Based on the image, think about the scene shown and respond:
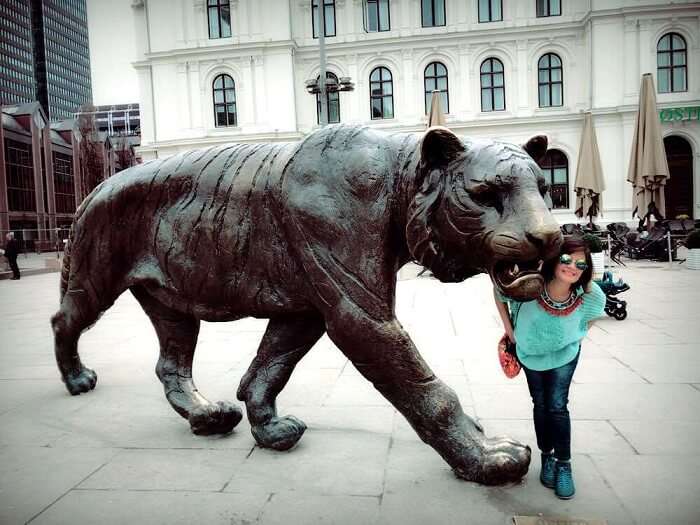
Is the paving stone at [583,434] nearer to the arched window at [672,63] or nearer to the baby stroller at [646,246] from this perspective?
the baby stroller at [646,246]

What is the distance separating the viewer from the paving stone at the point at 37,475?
254 cm

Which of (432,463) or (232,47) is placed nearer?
(432,463)

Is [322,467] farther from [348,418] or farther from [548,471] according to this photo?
[548,471]

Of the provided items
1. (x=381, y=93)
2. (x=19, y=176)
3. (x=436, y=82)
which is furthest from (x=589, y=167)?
(x=19, y=176)

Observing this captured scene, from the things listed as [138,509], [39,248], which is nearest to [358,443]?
[138,509]

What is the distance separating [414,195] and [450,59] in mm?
28582

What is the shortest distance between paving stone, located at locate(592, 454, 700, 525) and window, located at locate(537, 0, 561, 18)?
2983 cm

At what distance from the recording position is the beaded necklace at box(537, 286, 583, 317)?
Answer: 2666 millimetres

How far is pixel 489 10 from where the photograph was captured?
95.1 ft

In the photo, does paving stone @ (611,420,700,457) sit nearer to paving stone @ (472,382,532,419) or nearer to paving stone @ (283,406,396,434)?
paving stone @ (472,382,532,419)

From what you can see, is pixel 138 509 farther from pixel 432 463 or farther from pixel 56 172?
pixel 56 172

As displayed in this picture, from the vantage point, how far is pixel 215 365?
5.27 meters

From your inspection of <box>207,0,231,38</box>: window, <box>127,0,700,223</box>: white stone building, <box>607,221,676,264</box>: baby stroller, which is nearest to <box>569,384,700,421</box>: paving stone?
<box>607,221,676,264</box>: baby stroller

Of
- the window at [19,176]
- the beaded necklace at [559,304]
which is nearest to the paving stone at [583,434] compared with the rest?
the beaded necklace at [559,304]
